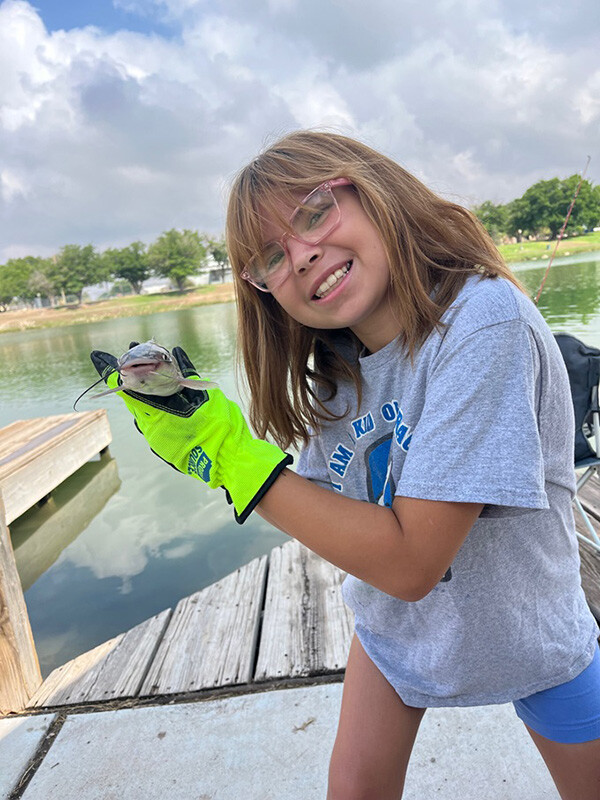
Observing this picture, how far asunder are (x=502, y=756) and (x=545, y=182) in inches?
2279

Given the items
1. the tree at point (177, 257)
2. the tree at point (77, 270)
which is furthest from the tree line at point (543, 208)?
the tree at point (77, 270)

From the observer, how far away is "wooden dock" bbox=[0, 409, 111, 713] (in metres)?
2.37

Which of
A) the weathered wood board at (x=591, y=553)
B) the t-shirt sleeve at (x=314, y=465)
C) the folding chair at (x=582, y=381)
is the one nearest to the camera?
the t-shirt sleeve at (x=314, y=465)

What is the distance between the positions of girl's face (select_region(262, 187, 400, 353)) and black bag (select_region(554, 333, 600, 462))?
1.83m

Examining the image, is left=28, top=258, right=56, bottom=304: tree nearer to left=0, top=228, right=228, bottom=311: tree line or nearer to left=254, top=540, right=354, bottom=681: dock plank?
left=0, top=228, right=228, bottom=311: tree line

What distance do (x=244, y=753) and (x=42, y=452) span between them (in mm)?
5269

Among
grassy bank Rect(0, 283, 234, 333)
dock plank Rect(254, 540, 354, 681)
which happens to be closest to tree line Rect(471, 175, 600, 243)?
grassy bank Rect(0, 283, 234, 333)

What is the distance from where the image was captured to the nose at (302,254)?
45.5 inches

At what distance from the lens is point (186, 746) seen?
200 cm

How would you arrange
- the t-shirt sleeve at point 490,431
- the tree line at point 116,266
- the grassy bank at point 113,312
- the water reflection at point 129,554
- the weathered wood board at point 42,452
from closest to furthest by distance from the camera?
the t-shirt sleeve at point 490,431, the water reflection at point 129,554, the weathered wood board at point 42,452, the grassy bank at point 113,312, the tree line at point 116,266

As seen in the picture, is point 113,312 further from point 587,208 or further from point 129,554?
point 587,208

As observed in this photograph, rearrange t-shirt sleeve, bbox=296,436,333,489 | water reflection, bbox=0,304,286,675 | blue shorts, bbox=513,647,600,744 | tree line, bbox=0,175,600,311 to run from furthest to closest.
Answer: tree line, bbox=0,175,600,311 < water reflection, bbox=0,304,286,675 < t-shirt sleeve, bbox=296,436,333,489 < blue shorts, bbox=513,647,600,744

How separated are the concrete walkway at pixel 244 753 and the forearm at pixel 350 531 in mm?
1128

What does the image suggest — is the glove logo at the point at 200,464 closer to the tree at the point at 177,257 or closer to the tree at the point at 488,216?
the tree at the point at 488,216
